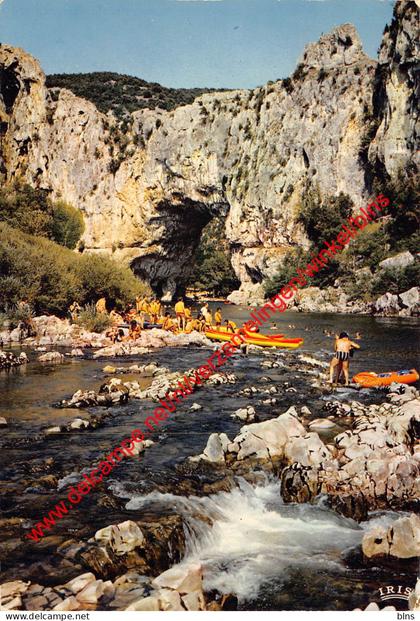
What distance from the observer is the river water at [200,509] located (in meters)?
5.15

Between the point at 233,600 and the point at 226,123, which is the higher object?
the point at 226,123

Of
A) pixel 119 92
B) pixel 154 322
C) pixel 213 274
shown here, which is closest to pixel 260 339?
pixel 154 322

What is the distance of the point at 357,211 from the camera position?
57.8 meters

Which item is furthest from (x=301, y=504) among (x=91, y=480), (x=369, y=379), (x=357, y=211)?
(x=357, y=211)

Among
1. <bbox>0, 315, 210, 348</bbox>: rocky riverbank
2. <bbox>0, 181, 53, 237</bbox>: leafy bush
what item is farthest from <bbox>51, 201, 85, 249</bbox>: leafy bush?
<bbox>0, 315, 210, 348</bbox>: rocky riverbank

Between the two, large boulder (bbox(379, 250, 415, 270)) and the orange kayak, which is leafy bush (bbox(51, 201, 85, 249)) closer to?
large boulder (bbox(379, 250, 415, 270))

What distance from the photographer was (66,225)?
50312 mm

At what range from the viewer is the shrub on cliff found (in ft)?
81.6

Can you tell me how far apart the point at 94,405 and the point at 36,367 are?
5795mm

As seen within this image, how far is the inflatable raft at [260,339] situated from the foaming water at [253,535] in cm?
1545

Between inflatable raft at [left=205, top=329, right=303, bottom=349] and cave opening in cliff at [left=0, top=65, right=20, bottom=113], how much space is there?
39.4m

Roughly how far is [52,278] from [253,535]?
23.3 metres

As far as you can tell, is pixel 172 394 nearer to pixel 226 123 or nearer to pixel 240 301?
pixel 240 301

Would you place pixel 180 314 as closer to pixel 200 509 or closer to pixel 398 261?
pixel 200 509
